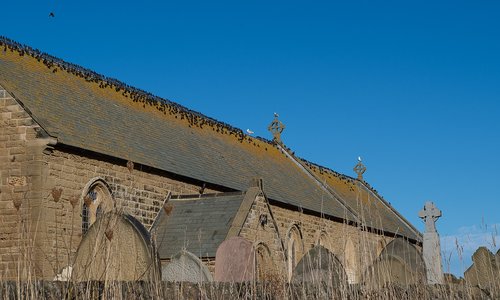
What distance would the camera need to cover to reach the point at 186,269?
13828 mm

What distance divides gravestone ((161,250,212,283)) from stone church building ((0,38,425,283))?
139 millimetres

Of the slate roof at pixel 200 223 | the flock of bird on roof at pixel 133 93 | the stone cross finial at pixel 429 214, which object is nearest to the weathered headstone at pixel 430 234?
the stone cross finial at pixel 429 214

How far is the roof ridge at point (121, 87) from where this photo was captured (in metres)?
22.7

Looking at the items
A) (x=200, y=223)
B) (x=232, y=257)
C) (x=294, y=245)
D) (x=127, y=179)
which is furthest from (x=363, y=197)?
(x=232, y=257)

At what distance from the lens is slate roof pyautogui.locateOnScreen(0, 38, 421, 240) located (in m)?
19.8

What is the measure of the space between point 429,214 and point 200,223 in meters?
6.73

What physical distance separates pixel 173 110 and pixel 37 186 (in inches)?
498

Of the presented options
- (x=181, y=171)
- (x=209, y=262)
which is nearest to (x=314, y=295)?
(x=209, y=262)

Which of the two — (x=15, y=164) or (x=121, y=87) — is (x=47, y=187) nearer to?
(x=15, y=164)

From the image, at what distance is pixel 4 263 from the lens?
16.8 m

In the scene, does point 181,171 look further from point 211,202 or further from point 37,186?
point 37,186

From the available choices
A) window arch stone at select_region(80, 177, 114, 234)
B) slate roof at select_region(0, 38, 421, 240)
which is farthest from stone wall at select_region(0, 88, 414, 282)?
slate roof at select_region(0, 38, 421, 240)

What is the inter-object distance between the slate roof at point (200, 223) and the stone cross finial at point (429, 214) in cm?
528

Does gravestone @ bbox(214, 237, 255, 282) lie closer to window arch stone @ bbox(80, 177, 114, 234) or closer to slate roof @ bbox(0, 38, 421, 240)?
slate roof @ bbox(0, 38, 421, 240)
